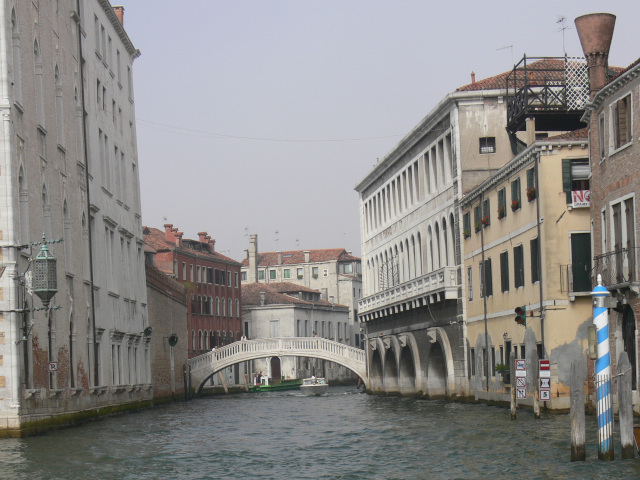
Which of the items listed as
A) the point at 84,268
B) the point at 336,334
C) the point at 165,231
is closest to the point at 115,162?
the point at 84,268

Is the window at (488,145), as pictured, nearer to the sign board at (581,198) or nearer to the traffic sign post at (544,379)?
the sign board at (581,198)

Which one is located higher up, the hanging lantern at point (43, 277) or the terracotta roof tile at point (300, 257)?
the terracotta roof tile at point (300, 257)

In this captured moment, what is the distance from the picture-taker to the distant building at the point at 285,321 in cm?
8581

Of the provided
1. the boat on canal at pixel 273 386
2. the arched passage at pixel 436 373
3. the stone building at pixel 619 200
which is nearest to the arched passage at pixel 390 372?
the arched passage at pixel 436 373

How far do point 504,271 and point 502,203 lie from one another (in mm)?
1958

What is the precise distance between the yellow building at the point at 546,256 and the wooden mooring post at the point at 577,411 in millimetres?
10395

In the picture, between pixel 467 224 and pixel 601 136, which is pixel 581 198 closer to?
pixel 601 136

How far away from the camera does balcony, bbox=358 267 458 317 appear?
39344mm

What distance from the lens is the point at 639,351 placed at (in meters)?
→ 22.8

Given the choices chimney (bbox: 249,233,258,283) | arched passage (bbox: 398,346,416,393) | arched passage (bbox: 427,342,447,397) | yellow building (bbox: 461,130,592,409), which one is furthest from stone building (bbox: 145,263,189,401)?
chimney (bbox: 249,233,258,283)

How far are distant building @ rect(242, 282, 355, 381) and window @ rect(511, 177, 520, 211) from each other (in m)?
53.4

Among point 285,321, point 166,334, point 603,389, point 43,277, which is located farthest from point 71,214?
point 285,321

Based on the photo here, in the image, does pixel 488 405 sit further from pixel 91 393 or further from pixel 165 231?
pixel 165 231


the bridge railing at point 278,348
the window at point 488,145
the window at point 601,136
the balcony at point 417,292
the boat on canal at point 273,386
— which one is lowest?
the boat on canal at point 273,386
